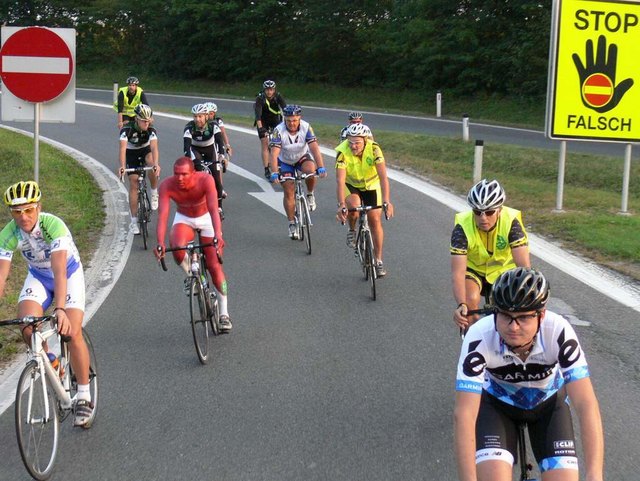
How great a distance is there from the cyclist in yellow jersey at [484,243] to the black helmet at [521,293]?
2.11 m

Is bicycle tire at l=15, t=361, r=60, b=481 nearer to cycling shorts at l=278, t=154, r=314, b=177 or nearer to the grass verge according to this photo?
the grass verge

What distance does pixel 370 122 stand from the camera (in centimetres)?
3189

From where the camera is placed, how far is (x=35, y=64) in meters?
9.51

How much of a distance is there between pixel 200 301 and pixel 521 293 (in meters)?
4.52

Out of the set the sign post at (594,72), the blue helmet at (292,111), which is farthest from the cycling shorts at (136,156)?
the sign post at (594,72)

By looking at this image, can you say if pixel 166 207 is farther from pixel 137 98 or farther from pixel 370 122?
Result: pixel 370 122

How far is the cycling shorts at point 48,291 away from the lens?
6242 millimetres

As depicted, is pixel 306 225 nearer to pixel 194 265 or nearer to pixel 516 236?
pixel 194 265

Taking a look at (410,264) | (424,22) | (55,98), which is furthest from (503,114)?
(55,98)

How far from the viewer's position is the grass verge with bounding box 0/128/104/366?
9586 millimetres

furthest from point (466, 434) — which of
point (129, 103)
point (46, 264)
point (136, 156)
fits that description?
point (129, 103)

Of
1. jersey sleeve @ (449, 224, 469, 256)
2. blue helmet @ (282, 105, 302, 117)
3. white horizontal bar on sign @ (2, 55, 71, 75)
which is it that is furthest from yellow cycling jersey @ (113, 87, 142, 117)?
jersey sleeve @ (449, 224, 469, 256)

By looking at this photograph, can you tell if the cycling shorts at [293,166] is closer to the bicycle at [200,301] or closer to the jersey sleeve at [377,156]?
the jersey sleeve at [377,156]

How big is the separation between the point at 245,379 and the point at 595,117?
961cm
